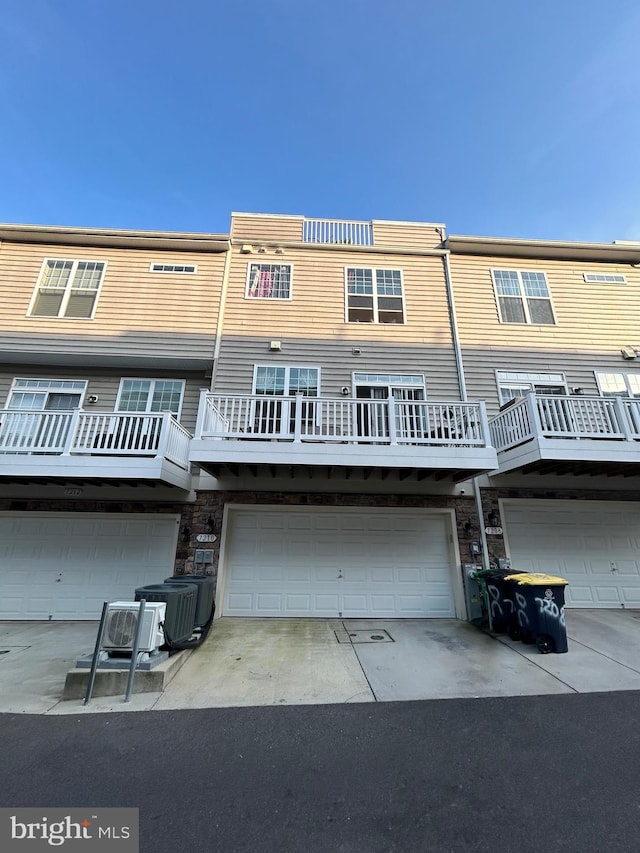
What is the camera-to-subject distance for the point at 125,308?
27.5 feet

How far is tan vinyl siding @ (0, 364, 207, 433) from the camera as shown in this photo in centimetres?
793

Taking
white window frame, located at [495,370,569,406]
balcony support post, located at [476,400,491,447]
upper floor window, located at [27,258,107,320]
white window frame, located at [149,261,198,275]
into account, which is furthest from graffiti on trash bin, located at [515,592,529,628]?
upper floor window, located at [27,258,107,320]

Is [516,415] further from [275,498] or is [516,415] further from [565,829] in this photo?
[565,829]

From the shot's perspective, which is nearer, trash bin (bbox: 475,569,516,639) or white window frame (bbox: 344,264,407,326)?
trash bin (bbox: 475,569,516,639)

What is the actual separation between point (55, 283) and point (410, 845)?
1128 cm

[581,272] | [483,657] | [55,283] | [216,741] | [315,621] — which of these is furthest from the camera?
[581,272]

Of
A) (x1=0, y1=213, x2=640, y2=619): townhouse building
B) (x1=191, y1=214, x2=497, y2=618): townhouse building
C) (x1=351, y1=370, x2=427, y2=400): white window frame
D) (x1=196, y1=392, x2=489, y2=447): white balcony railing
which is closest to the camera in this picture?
(x1=196, y1=392, x2=489, y2=447): white balcony railing

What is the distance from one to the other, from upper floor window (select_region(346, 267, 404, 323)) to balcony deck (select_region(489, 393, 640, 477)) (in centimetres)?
373

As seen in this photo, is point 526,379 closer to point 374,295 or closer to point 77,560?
point 374,295

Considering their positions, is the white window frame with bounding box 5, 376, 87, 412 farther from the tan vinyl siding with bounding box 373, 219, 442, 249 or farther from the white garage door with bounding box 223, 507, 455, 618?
the tan vinyl siding with bounding box 373, 219, 442, 249

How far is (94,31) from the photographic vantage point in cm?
801

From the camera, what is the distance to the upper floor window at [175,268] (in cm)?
888

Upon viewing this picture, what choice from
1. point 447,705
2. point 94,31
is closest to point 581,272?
point 447,705

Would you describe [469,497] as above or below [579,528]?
above
